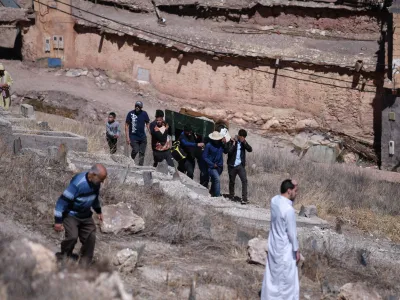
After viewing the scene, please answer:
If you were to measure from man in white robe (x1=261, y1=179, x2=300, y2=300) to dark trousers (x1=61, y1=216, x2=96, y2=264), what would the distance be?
2.02 m

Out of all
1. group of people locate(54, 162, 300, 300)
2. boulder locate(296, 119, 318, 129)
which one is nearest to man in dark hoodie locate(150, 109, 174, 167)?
group of people locate(54, 162, 300, 300)

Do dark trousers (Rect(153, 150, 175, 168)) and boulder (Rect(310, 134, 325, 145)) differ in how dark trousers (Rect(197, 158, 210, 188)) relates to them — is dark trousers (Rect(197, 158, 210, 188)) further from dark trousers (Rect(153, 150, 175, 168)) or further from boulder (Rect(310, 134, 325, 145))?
boulder (Rect(310, 134, 325, 145))

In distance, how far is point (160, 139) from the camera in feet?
49.5

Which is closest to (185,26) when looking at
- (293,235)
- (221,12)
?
(221,12)

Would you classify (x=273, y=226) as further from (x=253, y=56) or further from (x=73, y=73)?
(x=73, y=73)

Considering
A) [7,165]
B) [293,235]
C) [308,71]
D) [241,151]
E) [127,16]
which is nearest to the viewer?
[293,235]

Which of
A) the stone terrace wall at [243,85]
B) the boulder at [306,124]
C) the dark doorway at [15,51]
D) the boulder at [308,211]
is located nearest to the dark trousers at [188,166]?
the boulder at [308,211]

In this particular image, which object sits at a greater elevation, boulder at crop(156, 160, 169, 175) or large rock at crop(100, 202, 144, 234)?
large rock at crop(100, 202, 144, 234)

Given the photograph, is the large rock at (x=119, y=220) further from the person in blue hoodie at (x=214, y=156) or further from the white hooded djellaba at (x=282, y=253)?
the person in blue hoodie at (x=214, y=156)

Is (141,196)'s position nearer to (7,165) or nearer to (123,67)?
(7,165)

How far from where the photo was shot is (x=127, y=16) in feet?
87.9

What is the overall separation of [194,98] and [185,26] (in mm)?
2520

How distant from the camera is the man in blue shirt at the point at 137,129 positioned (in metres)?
15.7

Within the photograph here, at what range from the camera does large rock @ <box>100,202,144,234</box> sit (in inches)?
412
